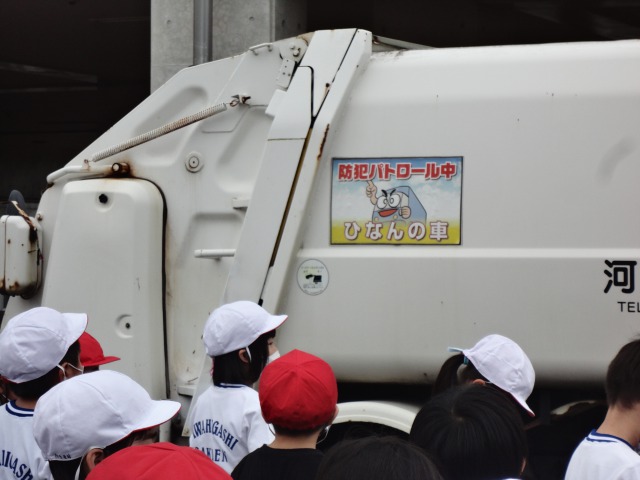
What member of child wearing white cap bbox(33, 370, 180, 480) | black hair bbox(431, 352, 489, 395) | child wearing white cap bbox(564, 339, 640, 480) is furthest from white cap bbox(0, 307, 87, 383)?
child wearing white cap bbox(564, 339, 640, 480)

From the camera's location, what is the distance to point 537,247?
405 cm

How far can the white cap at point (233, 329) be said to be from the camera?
3611 millimetres

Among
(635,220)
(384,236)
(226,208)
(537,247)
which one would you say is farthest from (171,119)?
(635,220)

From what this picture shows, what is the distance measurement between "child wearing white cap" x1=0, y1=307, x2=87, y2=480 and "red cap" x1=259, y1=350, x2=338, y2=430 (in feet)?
2.26

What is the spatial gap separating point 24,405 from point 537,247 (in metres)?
2.12

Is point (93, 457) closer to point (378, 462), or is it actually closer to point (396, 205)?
point (378, 462)

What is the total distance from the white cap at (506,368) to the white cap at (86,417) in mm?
1246

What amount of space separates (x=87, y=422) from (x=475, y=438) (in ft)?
2.75

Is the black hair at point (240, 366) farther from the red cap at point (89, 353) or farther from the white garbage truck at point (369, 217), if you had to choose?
the white garbage truck at point (369, 217)

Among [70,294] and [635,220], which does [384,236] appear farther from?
[70,294]

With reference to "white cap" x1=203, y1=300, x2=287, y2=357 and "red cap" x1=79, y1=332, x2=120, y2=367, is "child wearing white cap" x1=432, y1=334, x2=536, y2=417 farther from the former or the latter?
"red cap" x1=79, y1=332, x2=120, y2=367

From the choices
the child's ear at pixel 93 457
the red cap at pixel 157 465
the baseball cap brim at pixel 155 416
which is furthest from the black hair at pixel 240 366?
the red cap at pixel 157 465

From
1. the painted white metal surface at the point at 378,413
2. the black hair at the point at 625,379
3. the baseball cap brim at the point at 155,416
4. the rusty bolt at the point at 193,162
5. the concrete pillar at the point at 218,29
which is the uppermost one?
the concrete pillar at the point at 218,29

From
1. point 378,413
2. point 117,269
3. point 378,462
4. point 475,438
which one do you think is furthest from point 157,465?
point 117,269
